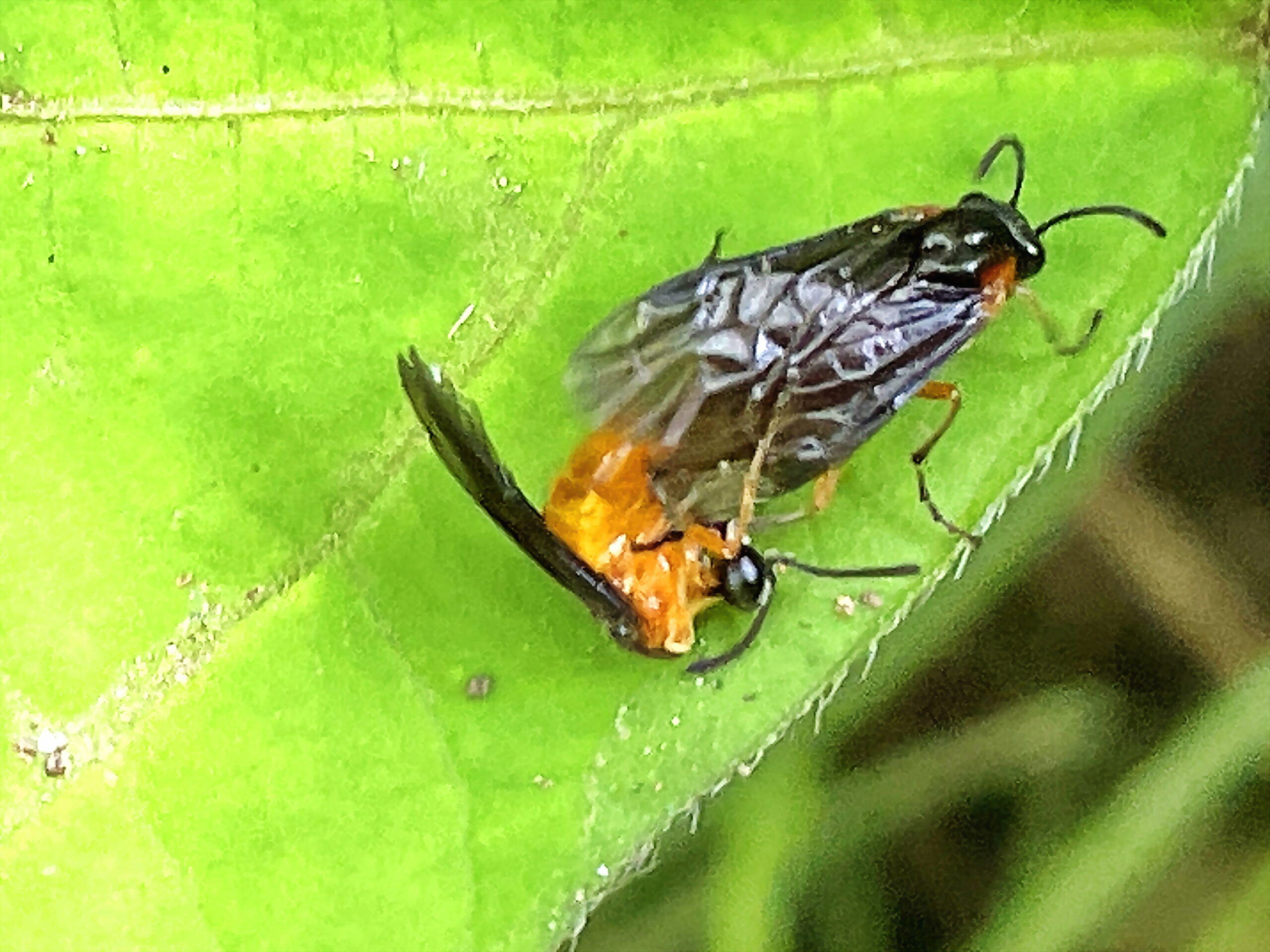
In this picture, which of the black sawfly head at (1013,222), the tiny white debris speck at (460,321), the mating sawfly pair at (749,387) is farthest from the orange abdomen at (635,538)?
the black sawfly head at (1013,222)

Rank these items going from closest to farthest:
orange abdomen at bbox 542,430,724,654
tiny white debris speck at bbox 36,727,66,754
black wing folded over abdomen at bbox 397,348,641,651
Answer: black wing folded over abdomen at bbox 397,348,641,651 → tiny white debris speck at bbox 36,727,66,754 → orange abdomen at bbox 542,430,724,654

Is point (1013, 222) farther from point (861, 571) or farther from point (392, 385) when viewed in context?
point (392, 385)

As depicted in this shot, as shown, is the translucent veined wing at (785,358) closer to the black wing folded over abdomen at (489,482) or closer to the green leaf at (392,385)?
the green leaf at (392,385)

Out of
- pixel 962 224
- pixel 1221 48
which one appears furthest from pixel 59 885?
pixel 1221 48

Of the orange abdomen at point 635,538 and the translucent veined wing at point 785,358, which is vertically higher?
the translucent veined wing at point 785,358

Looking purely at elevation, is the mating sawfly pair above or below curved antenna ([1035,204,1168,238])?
below

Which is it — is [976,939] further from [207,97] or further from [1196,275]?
[207,97]

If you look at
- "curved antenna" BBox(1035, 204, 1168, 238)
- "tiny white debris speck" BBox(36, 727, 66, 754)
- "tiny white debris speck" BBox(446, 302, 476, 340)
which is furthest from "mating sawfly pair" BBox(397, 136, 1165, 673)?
"tiny white debris speck" BBox(36, 727, 66, 754)

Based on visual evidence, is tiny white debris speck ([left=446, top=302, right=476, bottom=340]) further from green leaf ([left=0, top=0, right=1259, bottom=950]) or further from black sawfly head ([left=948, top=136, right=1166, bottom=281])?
black sawfly head ([left=948, top=136, right=1166, bottom=281])

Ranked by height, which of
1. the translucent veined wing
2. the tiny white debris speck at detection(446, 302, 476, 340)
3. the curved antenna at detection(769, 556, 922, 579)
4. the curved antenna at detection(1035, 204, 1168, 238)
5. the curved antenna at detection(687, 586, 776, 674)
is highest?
the curved antenna at detection(1035, 204, 1168, 238)
